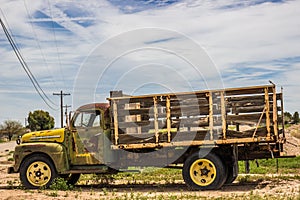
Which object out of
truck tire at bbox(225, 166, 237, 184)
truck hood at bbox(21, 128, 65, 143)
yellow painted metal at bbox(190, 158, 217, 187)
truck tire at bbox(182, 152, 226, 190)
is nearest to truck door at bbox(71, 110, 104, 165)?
truck hood at bbox(21, 128, 65, 143)

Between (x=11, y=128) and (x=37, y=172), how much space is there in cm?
7922

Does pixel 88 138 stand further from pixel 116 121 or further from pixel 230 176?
pixel 230 176

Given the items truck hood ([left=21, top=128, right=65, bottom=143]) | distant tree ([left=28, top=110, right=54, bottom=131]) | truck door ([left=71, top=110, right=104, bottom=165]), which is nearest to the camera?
truck door ([left=71, top=110, right=104, bottom=165])

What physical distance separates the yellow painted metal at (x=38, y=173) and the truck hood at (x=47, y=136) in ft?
2.47

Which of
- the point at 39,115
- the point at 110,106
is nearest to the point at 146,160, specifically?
the point at 110,106

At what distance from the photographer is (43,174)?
50.2 feet

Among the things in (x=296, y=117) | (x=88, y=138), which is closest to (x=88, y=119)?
(x=88, y=138)

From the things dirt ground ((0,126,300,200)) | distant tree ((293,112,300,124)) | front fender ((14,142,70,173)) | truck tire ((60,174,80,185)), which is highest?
distant tree ((293,112,300,124))

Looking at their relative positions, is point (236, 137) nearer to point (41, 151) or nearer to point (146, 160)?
point (146, 160)

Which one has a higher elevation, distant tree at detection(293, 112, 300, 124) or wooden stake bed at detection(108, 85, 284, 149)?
distant tree at detection(293, 112, 300, 124)

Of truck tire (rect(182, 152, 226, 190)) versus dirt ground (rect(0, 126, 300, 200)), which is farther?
truck tire (rect(182, 152, 226, 190))

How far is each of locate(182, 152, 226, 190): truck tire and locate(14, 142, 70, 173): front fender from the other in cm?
364

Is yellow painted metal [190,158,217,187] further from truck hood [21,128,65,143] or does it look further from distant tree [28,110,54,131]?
distant tree [28,110,54,131]

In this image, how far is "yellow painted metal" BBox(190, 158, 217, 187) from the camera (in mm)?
13953
